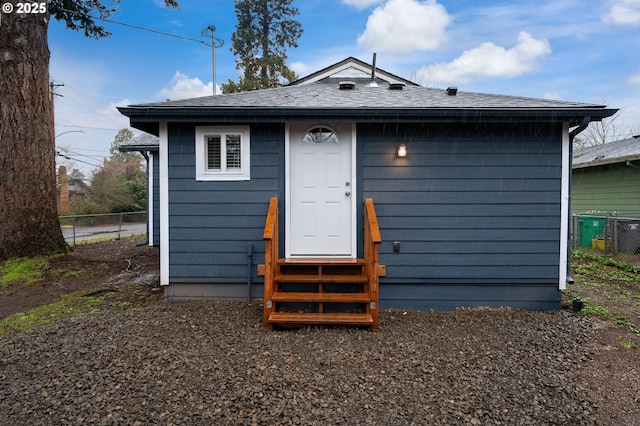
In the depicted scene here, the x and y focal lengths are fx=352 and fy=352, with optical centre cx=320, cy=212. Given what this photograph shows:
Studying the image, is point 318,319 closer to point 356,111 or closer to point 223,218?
point 223,218

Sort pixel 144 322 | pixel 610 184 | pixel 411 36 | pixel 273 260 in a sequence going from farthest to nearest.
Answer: pixel 411 36
pixel 610 184
pixel 273 260
pixel 144 322

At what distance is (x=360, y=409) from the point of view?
238cm

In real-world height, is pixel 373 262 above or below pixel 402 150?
below

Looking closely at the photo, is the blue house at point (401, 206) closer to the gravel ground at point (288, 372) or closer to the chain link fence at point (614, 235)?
the gravel ground at point (288, 372)

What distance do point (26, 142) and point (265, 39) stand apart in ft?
53.8

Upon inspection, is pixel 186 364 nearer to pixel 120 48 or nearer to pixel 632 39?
pixel 120 48

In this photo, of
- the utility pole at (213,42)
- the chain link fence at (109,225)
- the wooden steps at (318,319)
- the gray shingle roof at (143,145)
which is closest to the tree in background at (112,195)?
the chain link fence at (109,225)

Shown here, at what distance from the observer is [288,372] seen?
9.13 ft

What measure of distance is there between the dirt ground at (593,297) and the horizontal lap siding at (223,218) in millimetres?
862

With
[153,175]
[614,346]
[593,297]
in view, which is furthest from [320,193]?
[153,175]

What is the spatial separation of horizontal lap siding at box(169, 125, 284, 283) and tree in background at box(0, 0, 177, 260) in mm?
3643

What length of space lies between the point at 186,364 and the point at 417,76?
22.2 meters

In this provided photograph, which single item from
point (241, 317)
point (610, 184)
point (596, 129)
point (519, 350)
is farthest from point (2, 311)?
point (596, 129)

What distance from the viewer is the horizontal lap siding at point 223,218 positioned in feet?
14.6
